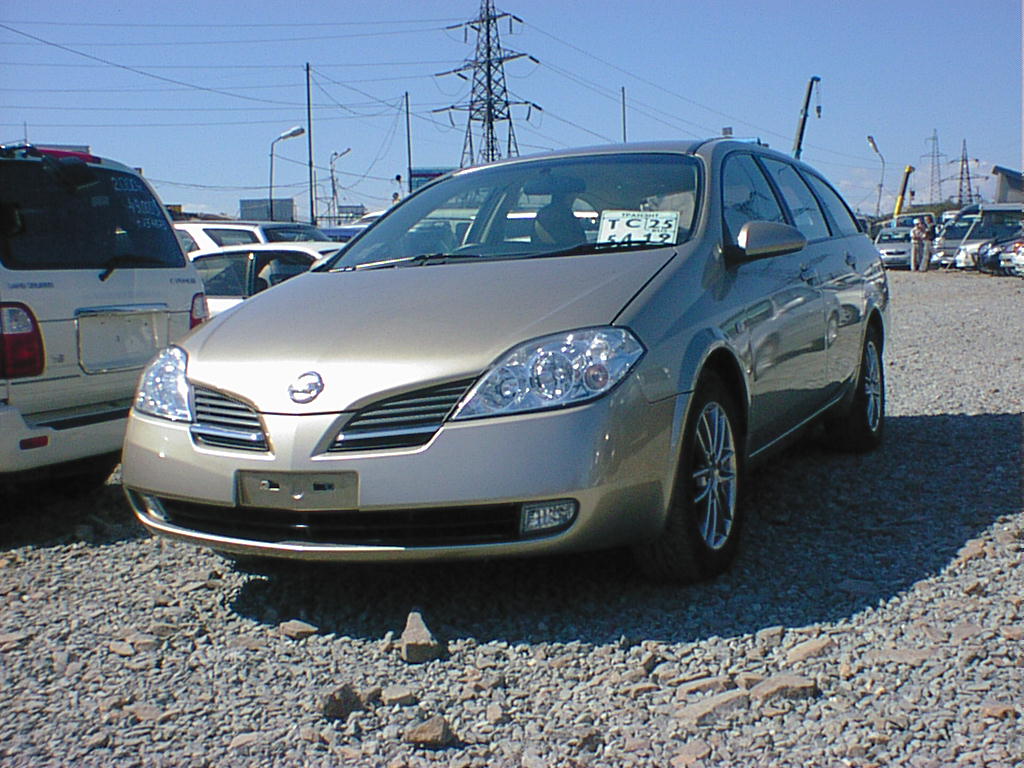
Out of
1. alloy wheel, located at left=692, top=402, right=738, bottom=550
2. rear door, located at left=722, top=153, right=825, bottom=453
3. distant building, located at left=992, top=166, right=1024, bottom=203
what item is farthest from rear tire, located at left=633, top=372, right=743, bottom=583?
distant building, located at left=992, top=166, right=1024, bottom=203

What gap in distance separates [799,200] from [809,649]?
2.98 meters

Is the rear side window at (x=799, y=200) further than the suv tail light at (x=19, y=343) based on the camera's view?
Yes

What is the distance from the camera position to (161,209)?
575cm

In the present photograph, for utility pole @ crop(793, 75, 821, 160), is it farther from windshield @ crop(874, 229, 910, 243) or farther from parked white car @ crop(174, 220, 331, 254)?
parked white car @ crop(174, 220, 331, 254)

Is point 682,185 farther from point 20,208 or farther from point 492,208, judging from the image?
point 20,208

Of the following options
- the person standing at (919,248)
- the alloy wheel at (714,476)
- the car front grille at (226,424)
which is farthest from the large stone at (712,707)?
the person standing at (919,248)

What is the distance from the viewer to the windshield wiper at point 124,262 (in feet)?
16.9

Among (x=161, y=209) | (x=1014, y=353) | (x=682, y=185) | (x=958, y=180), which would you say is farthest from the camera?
(x=958, y=180)

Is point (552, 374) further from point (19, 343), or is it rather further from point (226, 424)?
point (19, 343)

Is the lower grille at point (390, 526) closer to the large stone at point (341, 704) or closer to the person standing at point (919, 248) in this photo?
the large stone at point (341, 704)

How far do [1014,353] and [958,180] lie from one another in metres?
120

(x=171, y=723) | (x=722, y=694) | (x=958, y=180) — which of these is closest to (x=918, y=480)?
(x=722, y=694)

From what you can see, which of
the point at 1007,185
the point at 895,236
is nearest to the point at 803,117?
the point at 895,236

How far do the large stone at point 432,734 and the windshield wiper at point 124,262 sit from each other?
315 cm
